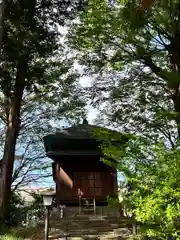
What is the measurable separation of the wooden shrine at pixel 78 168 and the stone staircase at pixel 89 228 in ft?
9.84

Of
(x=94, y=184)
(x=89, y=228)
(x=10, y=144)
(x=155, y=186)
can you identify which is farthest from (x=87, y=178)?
(x=155, y=186)

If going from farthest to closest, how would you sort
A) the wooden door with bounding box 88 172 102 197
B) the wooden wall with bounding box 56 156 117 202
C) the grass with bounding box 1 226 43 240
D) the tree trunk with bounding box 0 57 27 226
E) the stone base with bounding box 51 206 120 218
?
the wooden door with bounding box 88 172 102 197
the wooden wall with bounding box 56 156 117 202
the stone base with bounding box 51 206 120 218
the tree trunk with bounding box 0 57 27 226
the grass with bounding box 1 226 43 240

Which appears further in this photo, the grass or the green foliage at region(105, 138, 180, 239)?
the grass

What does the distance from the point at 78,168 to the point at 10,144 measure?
3962mm

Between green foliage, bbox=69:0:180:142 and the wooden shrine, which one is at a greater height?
A: green foliage, bbox=69:0:180:142

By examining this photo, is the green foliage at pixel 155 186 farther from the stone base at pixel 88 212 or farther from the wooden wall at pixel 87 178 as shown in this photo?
the wooden wall at pixel 87 178

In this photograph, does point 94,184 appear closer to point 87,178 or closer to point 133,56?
point 87,178

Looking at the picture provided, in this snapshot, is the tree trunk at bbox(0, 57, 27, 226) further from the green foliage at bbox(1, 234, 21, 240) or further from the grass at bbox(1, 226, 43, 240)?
the green foliage at bbox(1, 234, 21, 240)

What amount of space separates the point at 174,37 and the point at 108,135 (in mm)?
4994

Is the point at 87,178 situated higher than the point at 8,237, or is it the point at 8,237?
the point at 87,178

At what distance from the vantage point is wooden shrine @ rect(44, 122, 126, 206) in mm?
16297

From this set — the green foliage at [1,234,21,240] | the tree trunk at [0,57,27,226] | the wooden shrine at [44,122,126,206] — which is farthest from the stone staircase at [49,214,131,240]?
the wooden shrine at [44,122,126,206]

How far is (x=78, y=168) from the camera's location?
1708 centimetres

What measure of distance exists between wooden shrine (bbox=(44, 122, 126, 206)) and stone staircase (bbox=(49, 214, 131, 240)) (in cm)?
300
